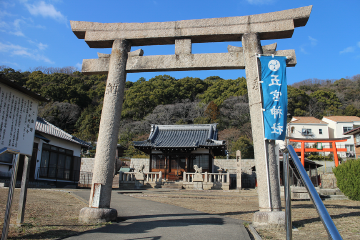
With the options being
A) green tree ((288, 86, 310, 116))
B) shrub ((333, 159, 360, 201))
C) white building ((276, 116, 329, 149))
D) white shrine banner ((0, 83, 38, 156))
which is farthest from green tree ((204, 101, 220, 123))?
white shrine banner ((0, 83, 38, 156))

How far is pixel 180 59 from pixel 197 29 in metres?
0.87

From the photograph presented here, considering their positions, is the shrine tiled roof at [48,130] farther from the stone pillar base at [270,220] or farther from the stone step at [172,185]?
the stone pillar base at [270,220]

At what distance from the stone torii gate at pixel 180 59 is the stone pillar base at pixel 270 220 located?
25mm

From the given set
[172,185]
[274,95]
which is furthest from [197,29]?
[172,185]

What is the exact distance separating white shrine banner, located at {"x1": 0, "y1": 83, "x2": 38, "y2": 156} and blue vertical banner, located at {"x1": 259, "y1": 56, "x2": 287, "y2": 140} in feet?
15.0

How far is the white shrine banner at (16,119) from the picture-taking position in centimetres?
414

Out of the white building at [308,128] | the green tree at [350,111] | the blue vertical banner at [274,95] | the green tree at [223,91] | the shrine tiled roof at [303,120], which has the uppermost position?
the green tree at [223,91]

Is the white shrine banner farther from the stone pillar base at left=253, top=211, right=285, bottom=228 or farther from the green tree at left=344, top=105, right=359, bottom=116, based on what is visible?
the green tree at left=344, top=105, right=359, bottom=116

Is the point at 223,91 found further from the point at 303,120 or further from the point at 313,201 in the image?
the point at 313,201

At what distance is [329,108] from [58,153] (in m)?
44.5

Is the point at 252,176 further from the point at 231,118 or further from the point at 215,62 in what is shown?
the point at 215,62

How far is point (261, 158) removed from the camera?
5.39 metres

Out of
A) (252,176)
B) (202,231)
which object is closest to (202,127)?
(252,176)

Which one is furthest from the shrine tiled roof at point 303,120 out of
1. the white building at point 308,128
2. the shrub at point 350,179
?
the shrub at point 350,179
